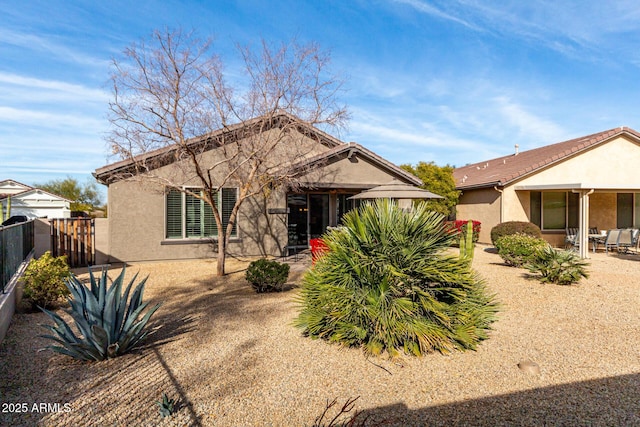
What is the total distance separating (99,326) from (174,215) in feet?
29.6

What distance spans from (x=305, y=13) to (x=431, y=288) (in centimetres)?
1151

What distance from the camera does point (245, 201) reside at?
13.9 metres

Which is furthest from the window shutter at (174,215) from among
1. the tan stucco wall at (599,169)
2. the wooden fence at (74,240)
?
the tan stucco wall at (599,169)

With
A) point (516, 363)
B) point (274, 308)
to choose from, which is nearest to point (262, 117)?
point (274, 308)

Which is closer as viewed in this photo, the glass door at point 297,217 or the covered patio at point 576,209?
the glass door at point 297,217

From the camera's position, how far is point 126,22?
439 inches

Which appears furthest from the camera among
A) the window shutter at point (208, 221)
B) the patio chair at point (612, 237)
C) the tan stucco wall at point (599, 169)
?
the tan stucco wall at point (599, 169)

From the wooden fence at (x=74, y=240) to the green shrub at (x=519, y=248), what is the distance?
46.1ft

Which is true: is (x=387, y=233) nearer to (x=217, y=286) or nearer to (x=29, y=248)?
(x=217, y=286)

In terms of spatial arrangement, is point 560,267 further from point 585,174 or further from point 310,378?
point 585,174

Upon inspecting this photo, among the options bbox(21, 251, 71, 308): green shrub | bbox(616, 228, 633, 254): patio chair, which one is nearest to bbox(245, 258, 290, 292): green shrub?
bbox(21, 251, 71, 308): green shrub

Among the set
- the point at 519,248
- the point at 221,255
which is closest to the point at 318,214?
the point at 221,255

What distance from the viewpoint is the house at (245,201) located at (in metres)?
12.2

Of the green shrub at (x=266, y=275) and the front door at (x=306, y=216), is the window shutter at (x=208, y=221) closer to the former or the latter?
the front door at (x=306, y=216)
